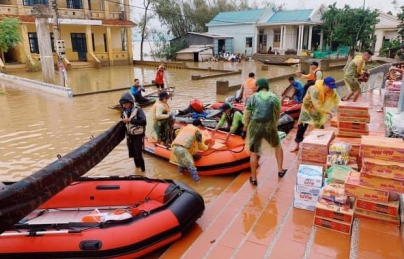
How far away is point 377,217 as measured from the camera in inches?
137

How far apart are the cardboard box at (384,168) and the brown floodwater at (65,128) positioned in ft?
8.59

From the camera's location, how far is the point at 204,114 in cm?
886

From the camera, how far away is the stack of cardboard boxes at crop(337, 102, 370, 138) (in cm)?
505

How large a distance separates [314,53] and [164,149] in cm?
2683

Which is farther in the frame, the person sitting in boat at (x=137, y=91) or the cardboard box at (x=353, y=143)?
the person sitting in boat at (x=137, y=91)

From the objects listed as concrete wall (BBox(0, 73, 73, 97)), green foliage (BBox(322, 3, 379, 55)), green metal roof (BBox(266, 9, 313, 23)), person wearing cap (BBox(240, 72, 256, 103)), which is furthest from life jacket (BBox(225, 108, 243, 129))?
green metal roof (BBox(266, 9, 313, 23))

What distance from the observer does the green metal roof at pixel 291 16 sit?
30853mm

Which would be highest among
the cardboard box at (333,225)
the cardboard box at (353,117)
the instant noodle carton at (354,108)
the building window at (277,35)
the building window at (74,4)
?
the building window at (74,4)

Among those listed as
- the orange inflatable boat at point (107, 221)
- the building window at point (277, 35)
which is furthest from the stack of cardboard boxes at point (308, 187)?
the building window at point (277, 35)

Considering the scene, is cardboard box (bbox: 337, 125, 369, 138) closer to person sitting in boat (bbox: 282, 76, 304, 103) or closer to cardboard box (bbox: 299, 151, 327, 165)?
cardboard box (bbox: 299, 151, 327, 165)

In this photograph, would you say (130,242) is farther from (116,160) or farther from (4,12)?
(4,12)

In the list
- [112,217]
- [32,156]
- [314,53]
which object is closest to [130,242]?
[112,217]

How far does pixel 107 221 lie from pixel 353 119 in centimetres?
405

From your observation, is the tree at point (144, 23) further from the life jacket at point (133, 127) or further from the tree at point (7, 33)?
the life jacket at point (133, 127)
